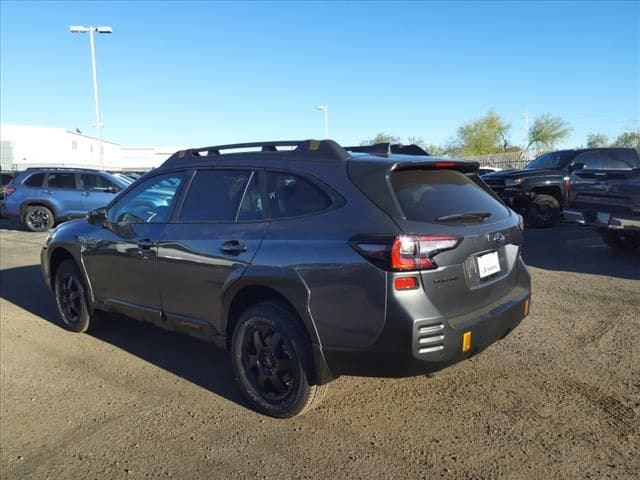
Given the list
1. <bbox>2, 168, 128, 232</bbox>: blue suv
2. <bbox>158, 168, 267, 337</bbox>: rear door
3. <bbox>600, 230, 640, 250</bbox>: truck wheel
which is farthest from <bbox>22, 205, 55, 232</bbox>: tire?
<bbox>600, 230, 640, 250</bbox>: truck wheel

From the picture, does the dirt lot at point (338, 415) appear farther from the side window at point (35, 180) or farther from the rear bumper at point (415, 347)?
the side window at point (35, 180)

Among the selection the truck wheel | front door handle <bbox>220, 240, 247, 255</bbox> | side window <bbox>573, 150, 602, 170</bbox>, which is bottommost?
the truck wheel

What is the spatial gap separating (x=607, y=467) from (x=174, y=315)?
301cm

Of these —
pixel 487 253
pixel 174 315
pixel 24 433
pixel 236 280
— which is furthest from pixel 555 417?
pixel 24 433

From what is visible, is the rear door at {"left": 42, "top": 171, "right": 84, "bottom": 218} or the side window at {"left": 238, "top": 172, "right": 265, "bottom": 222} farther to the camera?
the rear door at {"left": 42, "top": 171, "right": 84, "bottom": 218}

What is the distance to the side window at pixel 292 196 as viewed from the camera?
10.6ft

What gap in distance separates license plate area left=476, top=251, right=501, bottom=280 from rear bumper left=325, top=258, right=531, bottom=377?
23 cm

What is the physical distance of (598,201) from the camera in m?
7.80

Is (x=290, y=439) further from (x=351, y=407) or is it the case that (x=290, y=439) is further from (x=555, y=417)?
(x=555, y=417)

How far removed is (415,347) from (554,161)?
1174 cm

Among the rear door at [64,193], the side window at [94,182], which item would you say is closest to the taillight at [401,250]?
the side window at [94,182]

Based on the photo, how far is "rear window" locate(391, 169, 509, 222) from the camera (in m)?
3.06

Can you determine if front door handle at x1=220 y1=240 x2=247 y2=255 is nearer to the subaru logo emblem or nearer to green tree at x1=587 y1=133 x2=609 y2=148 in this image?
the subaru logo emblem

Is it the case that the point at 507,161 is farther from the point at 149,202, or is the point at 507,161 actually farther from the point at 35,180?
the point at 149,202
